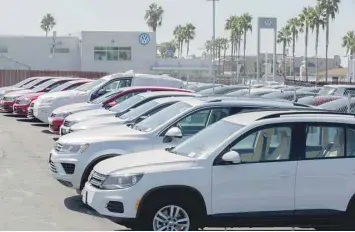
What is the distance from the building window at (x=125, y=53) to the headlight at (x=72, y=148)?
61303 mm

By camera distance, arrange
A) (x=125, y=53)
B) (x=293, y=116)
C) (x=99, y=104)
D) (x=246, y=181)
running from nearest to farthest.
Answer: (x=246, y=181)
(x=293, y=116)
(x=99, y=104)
(x=125, y=53)

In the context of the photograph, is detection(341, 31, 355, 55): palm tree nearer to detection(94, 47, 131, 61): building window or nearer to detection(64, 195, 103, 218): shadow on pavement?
detection(94, 47, 131, 61): building window

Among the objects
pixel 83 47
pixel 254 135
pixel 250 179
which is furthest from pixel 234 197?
pixel 83 47

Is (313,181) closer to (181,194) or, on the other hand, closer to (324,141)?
(324,141)

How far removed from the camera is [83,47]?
7144 cm

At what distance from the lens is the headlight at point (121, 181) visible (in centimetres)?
788

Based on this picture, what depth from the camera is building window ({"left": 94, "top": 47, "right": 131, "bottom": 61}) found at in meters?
71.6

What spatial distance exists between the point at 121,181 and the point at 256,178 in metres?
1.55

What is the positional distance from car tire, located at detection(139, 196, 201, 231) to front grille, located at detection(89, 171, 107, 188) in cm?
71

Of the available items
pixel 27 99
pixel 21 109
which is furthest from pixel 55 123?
pixel 21 109

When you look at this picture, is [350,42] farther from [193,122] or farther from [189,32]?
[193,122]

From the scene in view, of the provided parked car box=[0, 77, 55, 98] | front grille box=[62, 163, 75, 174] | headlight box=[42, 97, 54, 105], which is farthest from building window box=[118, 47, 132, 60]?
front grille box=[62, 163, 75, 174]

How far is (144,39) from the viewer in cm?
7125

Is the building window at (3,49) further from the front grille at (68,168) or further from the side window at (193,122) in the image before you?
the side window at (193,122)
